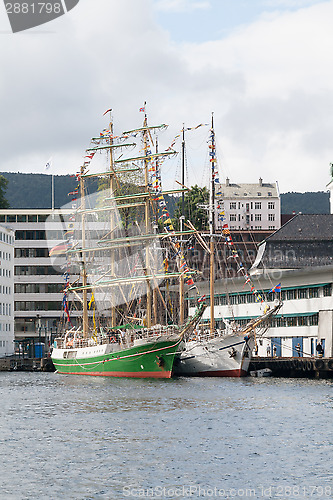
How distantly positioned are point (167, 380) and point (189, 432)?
36737 millimetres

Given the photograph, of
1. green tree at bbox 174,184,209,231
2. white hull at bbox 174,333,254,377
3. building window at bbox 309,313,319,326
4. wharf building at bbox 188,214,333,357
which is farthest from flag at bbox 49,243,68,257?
building window at bbox 309,313,319,326

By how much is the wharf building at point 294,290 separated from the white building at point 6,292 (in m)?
29.9

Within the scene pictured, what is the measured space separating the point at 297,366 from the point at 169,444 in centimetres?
4099

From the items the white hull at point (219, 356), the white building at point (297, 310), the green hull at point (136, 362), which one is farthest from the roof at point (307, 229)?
Result: the green hull at point (136, 362)

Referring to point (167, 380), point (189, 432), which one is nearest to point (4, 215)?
point (167, 380)

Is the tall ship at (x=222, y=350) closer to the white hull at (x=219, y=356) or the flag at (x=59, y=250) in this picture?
the white hull at (x=219, y=356)

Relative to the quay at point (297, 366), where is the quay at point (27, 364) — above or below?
below

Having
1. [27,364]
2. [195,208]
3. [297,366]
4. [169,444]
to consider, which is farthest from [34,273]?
[169,444]

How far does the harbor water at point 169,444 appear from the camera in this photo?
32.1 meters

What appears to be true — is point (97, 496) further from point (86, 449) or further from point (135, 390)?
point (135, 390)

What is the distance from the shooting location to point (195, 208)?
15462 centimetres

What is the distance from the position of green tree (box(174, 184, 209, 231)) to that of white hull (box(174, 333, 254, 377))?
5857cm

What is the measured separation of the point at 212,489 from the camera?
104ft

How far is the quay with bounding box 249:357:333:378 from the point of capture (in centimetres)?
7850
